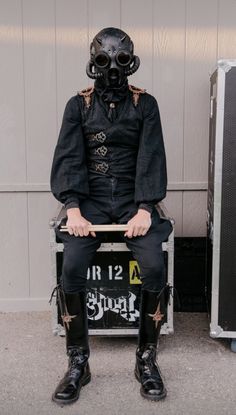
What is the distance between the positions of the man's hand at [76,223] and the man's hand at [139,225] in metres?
0.19

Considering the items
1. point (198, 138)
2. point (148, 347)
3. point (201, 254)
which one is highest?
point (198, 138)

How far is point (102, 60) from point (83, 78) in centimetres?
81

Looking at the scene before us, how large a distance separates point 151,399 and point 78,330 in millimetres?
461

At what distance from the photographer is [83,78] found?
3.42 m

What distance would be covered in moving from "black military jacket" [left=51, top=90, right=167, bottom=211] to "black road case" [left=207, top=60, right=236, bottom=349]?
295 mm

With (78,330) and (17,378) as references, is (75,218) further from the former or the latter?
(17,378)

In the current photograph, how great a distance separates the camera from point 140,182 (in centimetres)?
278

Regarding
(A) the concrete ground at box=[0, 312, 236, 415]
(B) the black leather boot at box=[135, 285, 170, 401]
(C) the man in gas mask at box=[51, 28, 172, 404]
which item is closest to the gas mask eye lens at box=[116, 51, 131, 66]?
(C) the man in gas mask at box=[51, 28, 172, 404]

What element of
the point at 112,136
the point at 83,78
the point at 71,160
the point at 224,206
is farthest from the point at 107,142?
the point at 83,78

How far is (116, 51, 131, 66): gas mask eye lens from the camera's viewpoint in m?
2.62

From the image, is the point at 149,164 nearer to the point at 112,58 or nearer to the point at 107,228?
the point at 107,228

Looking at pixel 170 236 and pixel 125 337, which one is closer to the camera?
pixel 170 236

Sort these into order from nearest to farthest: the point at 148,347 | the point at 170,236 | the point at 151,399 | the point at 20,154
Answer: the point at 151,399 → the point at 148,347 → the point at 170,236 → the point at 20,154

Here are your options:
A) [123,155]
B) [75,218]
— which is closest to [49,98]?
[123,155]
